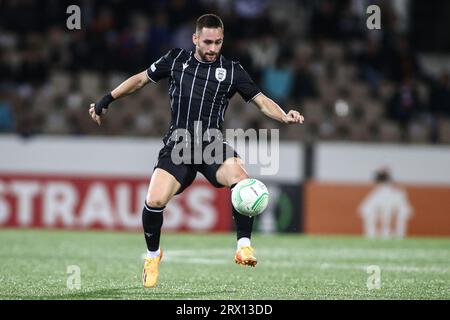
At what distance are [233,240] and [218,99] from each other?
23.9 ft

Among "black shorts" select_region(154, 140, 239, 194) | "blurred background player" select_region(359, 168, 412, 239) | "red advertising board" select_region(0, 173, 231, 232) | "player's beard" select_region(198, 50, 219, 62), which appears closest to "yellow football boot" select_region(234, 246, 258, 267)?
"black shorts" select_region(154, 140, 239, 194)

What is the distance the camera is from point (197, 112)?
8781 mm

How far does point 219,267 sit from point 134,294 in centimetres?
310

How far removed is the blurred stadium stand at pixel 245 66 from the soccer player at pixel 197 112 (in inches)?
377

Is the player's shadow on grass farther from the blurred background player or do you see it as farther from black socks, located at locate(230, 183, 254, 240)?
the blurred background player

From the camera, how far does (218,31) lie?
862cm

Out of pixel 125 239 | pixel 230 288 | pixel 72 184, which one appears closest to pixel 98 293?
pixel 230 288

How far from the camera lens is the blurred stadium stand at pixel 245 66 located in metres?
18.7

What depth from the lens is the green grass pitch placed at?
8.33m

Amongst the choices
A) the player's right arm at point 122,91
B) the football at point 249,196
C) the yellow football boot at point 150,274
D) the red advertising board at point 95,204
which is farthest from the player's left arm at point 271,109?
the red advertising board at point 95,204

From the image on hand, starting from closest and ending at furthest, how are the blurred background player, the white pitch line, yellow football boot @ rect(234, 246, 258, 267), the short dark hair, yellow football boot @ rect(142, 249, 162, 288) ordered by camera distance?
yellow football boot @ rect(234, 246, 258, 267), the short dark hair, yellow football boot @ rect(142, 249, 162, 288), the white pitch line, the blurred background player

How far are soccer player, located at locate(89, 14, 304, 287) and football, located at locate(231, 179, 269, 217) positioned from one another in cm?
14

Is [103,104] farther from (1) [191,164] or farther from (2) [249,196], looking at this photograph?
(2) [249,196]
